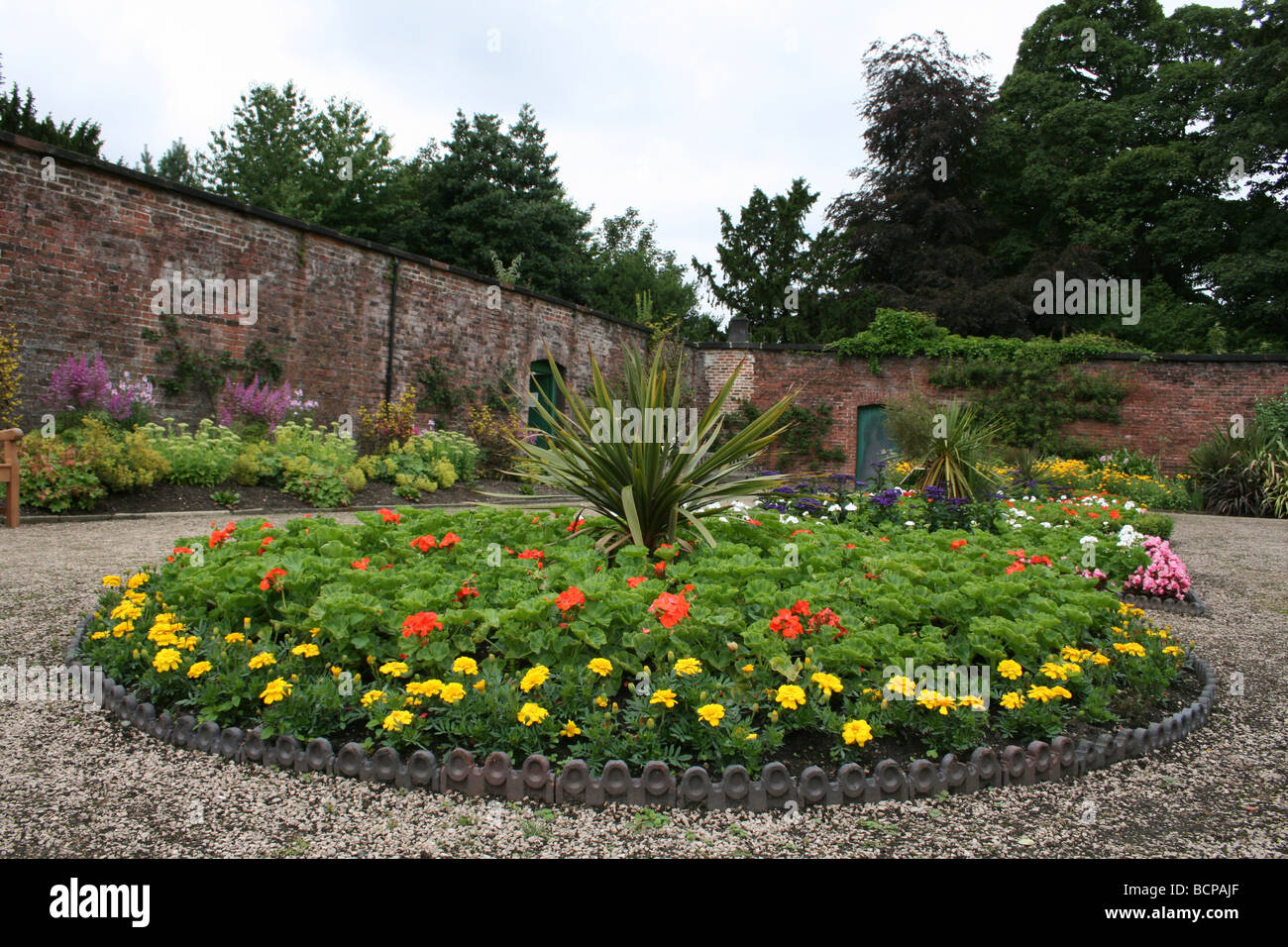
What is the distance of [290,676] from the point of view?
2248mm

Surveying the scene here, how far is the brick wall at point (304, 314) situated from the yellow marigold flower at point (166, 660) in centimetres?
226

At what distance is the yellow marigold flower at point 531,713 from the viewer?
6.41 ft

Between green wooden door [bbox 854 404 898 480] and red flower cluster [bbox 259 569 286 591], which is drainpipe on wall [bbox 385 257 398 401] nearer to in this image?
→ red flower cluster [bbox 259 569 286 591]

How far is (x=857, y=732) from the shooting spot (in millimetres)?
1950

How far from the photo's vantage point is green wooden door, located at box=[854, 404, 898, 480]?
51.4 ft

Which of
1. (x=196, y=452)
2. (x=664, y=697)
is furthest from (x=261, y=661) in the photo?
(x=196, y=452)

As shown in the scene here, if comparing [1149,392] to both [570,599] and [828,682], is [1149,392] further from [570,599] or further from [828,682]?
[570,599]

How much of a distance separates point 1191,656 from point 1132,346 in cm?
1492

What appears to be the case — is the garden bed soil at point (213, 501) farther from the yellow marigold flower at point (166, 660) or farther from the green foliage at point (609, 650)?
the yellow marigold flower at point (166, 660)

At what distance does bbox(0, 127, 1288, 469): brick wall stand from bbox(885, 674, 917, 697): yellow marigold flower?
211 cm

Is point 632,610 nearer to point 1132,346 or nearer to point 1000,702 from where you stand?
point 1000,702

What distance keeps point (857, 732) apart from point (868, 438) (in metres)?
14.4

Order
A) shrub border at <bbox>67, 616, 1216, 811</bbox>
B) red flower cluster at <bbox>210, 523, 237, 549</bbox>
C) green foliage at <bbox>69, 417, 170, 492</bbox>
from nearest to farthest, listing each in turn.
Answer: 1. shrub border at <bbox>67, 616, 1216, 811</bbox>
2. red flower cluster at <bbox>210, 523, 237, 549</bbox>
3. green foliage at <bbox>69, 417, 170, 492</bbox>

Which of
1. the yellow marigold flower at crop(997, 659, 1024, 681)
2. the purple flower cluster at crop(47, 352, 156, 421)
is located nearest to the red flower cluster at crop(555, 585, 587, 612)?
the yellow marigold flower at crop(997, 659, 1024, 681)
